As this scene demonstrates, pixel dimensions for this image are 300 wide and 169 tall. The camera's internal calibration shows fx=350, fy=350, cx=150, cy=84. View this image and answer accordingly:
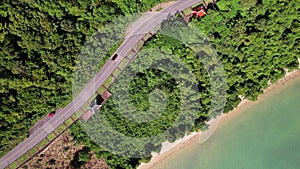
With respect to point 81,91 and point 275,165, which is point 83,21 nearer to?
point 81,91

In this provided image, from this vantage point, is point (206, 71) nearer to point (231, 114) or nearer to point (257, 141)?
point (231, 114)

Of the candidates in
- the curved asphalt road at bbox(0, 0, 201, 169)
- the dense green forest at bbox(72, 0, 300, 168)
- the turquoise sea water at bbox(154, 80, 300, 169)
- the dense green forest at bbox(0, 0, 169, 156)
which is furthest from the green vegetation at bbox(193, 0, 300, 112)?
the dense green forest at bbox(0, 0, 169, 156)

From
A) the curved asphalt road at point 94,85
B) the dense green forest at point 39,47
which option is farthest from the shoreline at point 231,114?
the dense green forest at point 39,47

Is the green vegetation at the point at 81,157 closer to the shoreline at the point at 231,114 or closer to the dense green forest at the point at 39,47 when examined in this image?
the shoreline at the point at 231,114

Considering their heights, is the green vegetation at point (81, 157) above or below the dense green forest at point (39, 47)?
below

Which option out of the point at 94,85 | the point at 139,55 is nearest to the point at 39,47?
the point at 94,85

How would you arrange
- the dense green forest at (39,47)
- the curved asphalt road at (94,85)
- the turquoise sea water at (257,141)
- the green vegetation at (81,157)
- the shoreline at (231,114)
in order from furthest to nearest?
the shoreline at (231,114) < the turquoise sea water at (257,141) < the green vegetation at (81,157) < the curved asphalt road at (94,85) < the dense green forest at (39,47)
